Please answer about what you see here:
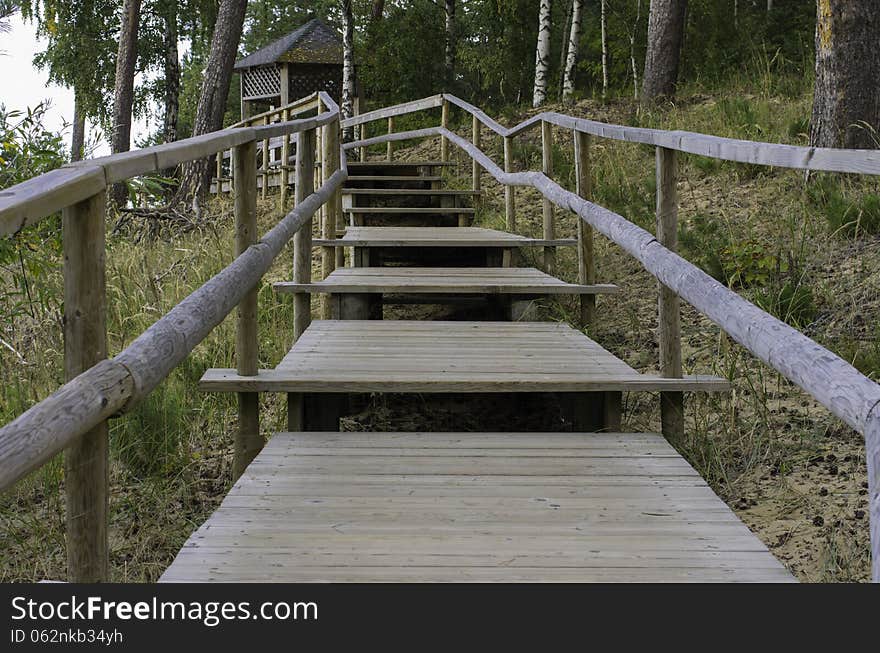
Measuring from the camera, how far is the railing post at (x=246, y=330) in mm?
3543

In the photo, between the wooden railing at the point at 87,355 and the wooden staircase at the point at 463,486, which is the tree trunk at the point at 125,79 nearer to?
the wooden staircase at the point at 463,486

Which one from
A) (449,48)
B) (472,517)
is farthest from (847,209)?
(449,48)

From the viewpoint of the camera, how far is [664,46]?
11.7m

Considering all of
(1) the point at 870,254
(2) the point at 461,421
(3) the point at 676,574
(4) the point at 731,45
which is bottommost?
(2) the point at 461,421

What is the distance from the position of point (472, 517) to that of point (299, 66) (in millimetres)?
25286

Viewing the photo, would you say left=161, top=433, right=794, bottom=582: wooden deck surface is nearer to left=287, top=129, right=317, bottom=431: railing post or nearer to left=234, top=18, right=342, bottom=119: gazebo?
left=287, top=129, right=317, bottom=431: railing post

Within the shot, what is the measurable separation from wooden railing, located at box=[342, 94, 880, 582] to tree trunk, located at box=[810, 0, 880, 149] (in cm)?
199

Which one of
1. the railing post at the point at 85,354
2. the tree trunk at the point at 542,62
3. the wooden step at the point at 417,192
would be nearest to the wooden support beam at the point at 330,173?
the wooden step at the point at 417,192

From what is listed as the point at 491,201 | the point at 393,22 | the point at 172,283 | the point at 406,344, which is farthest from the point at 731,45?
the point at 406,344

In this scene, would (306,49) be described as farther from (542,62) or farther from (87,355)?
(87,355)

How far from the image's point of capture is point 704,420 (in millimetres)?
3834

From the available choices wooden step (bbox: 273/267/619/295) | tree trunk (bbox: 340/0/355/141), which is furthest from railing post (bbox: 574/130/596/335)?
tree trunk (bbox: 340/0/355/141)
